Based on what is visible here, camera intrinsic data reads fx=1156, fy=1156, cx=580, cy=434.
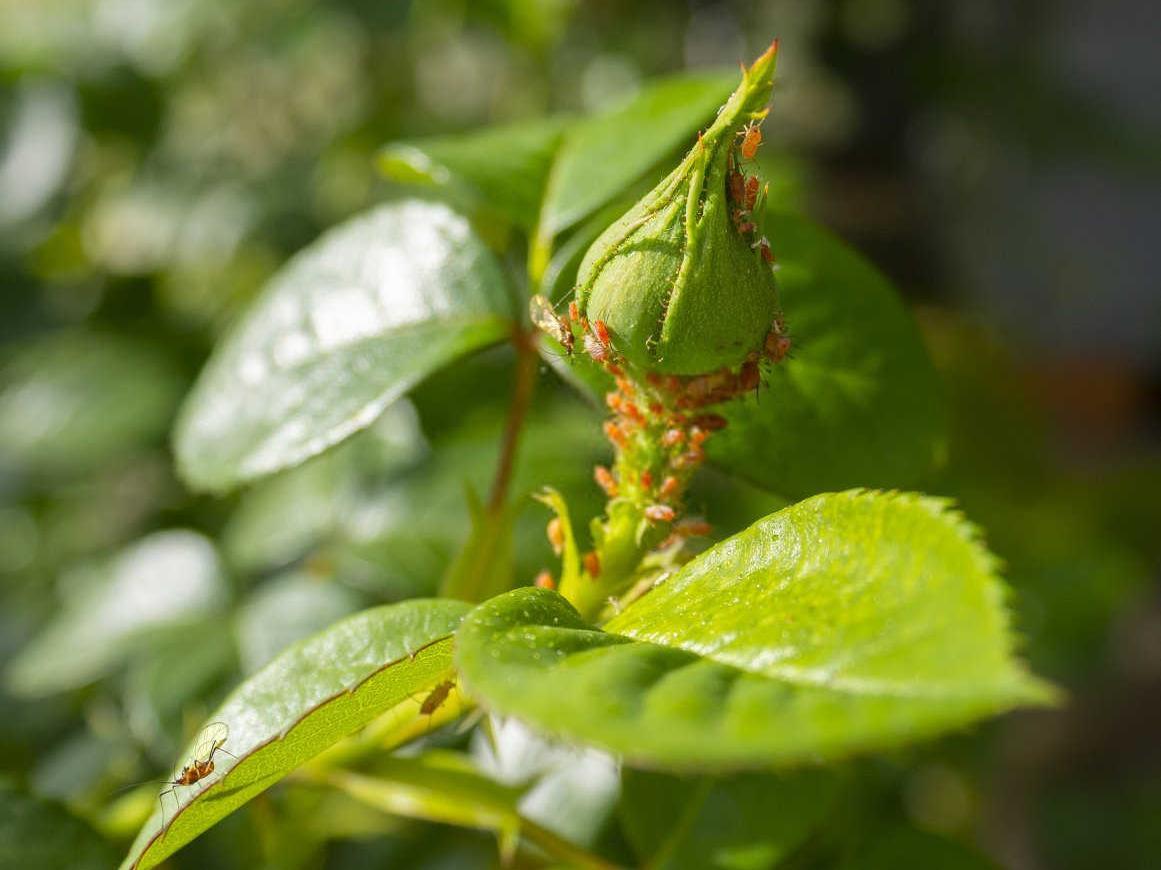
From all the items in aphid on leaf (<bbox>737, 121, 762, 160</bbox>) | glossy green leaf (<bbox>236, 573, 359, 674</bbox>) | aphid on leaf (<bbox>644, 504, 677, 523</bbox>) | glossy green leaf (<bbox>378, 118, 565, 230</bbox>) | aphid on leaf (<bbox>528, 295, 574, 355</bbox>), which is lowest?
glossy green leaf (<bbox>236, 573, 359, 674</bbox>)

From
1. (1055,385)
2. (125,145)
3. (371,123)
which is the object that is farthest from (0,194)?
(1055,385)

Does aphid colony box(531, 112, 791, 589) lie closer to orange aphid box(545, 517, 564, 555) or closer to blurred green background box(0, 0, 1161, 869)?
orange aphid box(545, 517, 564, 555)

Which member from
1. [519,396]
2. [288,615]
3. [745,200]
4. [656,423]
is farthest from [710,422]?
[288,615]

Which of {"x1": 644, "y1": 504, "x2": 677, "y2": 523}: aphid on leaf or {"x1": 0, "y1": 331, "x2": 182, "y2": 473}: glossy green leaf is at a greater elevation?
{"x1": 644, "y1": 504, "x2": 677, "y2": 523}: aphid on leaf

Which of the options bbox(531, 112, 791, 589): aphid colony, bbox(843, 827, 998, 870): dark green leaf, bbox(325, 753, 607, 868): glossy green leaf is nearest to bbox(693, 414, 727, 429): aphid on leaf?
bbox(531, 112, 791, 589): aphid colony

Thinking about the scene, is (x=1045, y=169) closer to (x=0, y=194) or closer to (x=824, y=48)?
(x=824, y=48)

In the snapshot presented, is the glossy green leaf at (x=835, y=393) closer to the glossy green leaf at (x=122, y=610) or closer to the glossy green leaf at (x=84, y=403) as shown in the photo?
the glossy green leaf at (x=122, y=610)

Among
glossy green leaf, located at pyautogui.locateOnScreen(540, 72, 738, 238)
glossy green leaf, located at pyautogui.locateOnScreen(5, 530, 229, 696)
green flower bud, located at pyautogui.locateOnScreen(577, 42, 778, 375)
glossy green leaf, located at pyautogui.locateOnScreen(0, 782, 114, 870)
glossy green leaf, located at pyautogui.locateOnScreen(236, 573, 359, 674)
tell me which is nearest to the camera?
green flower bud, located at pyautogui.locateOnScreen(577, 42, 778, 375)

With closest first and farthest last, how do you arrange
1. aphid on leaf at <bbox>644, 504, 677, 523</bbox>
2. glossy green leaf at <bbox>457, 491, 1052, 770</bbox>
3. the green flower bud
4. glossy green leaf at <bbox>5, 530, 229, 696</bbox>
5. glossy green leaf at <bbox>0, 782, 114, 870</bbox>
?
glossy green leaf at <bbox>457, 491, 1052, 770</bbox> → the green flower bud → aphid on leaf at <bbox>644, 504, 677, 523</bbox> → glossy green leaf at <bbox>0, 782, 114, 870</bbox> → glossy green leaf at <bbox>5, 530, 229, 696</bbox>
